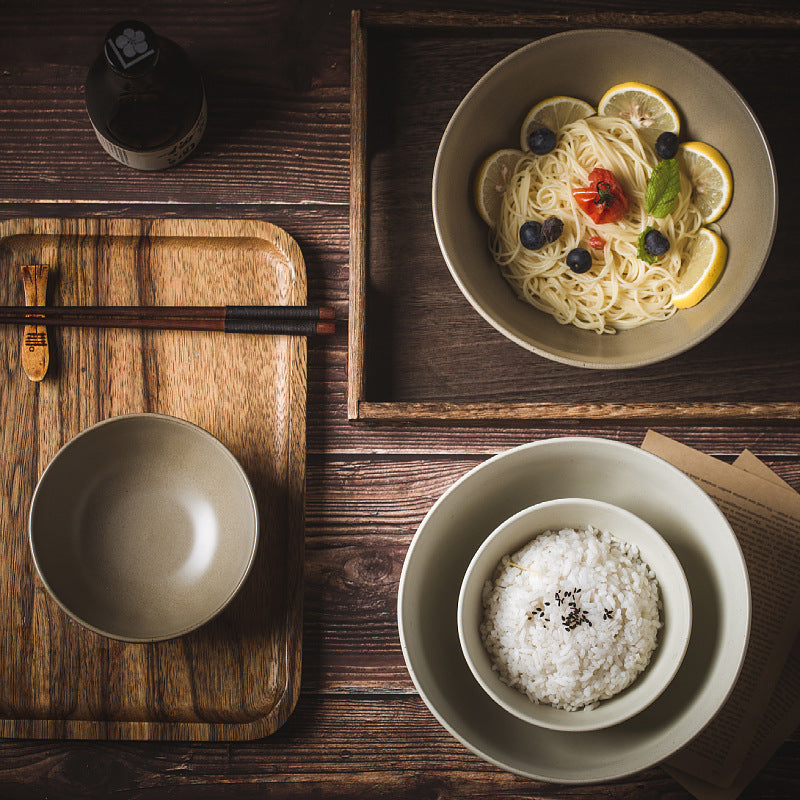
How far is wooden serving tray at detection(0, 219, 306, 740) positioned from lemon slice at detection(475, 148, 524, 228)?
1.02ft

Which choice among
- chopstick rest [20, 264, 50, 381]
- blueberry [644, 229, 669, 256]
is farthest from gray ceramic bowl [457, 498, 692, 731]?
chopstick rest [20, 264, 50, 381]

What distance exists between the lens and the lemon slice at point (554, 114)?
45.5 inches

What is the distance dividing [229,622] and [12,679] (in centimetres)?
36

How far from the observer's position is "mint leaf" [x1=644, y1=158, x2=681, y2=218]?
1.11m

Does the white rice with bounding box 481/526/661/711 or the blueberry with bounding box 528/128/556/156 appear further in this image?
the blueberry with bounding box 528/128/556/156

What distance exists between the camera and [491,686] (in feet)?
3.14

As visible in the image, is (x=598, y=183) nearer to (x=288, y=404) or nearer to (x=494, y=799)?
(x=288, y=404)

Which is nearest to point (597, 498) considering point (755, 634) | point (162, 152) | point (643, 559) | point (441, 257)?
point (643, 559)

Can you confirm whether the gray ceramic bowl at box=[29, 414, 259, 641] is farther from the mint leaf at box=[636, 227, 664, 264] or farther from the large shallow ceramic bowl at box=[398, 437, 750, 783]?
the mint leaf at box=[636, 227, 664, 264]

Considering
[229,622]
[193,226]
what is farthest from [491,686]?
[193,226]

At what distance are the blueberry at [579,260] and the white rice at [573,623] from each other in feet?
1.35

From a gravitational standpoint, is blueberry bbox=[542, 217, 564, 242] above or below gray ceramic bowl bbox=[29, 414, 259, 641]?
above

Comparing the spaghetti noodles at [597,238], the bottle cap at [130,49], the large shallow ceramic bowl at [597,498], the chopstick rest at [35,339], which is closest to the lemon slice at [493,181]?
the spaghetti noodles at [597,238]

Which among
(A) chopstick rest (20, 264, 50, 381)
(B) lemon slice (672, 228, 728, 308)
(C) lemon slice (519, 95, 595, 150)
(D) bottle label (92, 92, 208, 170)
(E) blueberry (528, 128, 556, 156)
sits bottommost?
(A) chopstick rest (20, 264, 50, 381)
